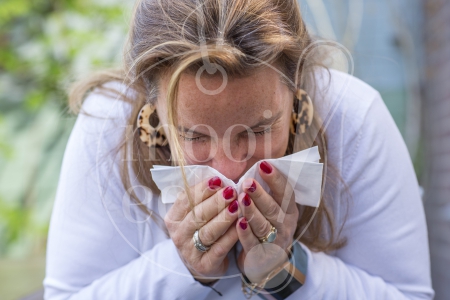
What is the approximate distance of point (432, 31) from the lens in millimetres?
3129

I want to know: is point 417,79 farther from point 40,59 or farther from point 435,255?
point 40,59

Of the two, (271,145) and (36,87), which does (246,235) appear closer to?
(271,145)

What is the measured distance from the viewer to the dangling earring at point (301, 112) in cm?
142

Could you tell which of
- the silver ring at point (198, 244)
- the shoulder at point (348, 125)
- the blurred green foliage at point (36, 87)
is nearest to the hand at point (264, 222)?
the silver ring at point (198, 244)

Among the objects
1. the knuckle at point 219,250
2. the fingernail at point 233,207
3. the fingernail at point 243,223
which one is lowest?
the knuckle at point 219,250

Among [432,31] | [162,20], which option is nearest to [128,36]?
[162,20]

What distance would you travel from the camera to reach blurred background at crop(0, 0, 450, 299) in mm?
3027

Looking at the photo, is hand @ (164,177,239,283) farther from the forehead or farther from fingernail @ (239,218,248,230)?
the forehead

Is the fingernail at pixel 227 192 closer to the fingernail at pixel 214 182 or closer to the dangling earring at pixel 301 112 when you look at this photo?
the fingernail at pixel 214 182

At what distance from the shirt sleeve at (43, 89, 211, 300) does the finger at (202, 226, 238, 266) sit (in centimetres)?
24

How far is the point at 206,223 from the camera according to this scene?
1292 millimetres

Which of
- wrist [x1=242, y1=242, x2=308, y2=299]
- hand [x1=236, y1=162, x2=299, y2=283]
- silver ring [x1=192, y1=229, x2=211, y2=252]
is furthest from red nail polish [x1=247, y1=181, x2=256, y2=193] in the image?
wrist [x1=242, y1=242, x2=308, y2=299]

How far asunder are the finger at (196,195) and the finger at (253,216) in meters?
0.07

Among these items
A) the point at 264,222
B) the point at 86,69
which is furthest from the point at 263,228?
the point at 86,69
